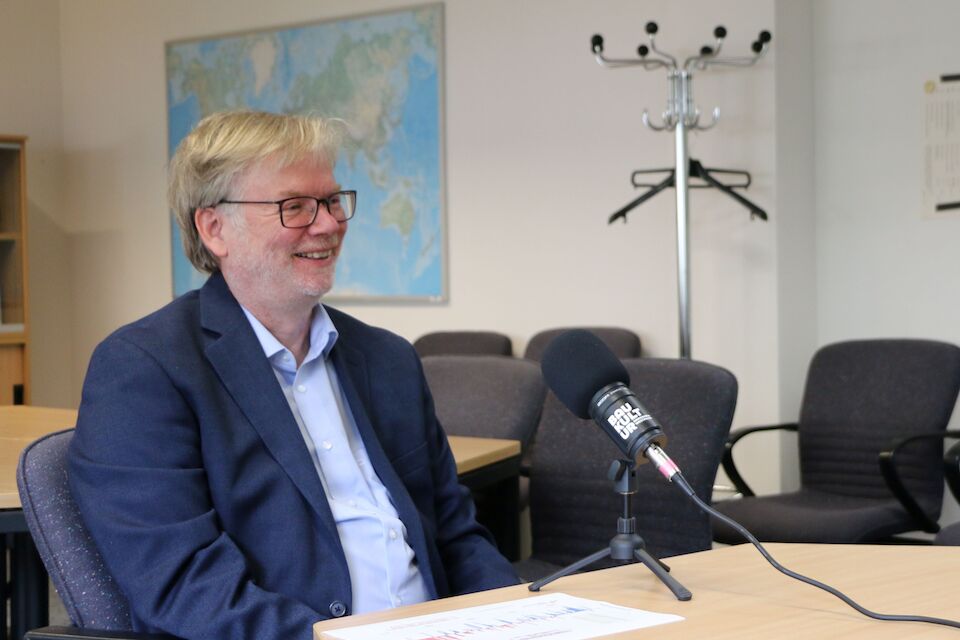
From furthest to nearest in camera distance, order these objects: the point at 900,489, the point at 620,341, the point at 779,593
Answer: the point at 620,341 → the point at 900,489 → the point at 779,593

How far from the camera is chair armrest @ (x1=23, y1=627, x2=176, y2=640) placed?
1.62 meters

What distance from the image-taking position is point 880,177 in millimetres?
4805

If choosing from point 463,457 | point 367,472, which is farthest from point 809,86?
point 367,472

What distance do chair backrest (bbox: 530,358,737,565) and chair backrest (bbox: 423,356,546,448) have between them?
0.24 metres

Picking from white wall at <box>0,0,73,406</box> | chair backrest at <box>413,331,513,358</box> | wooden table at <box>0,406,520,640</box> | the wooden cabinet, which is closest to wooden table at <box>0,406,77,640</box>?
wooden table at <box>0,406,520,640</box>

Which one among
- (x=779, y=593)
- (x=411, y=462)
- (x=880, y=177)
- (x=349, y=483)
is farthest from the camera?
(x=880, y=177)

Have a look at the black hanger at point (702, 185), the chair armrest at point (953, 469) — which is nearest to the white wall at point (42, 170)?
the black hanger at point (702, 185)

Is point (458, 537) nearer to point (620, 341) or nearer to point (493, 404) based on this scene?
point (493, 404)

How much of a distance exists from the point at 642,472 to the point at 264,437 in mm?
1297

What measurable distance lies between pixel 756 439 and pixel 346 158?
8.41 feet

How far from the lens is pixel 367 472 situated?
1968 mm

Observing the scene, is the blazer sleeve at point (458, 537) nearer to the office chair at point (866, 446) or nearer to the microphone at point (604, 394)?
the microphone at point (604, 394)

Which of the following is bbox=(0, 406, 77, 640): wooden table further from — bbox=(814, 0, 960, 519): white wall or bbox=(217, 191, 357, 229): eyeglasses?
bbox=(814, 0, 960, 519): white wall

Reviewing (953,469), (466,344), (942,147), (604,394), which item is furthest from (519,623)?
(466,344)
